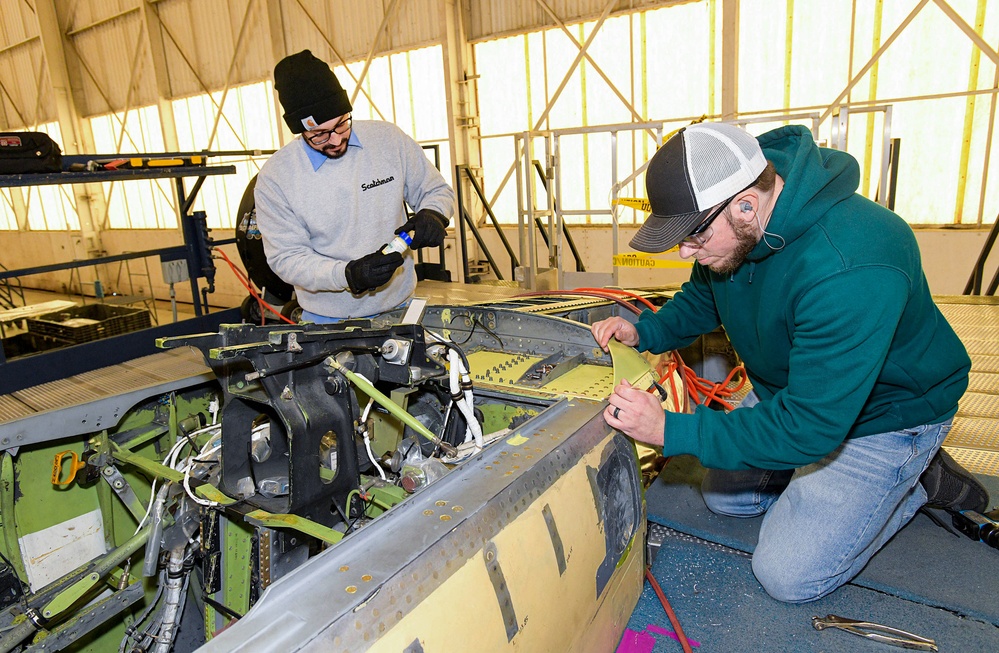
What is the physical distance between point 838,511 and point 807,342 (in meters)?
0.84

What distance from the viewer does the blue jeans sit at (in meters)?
2.16

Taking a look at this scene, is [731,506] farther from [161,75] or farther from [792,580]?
[161,75]

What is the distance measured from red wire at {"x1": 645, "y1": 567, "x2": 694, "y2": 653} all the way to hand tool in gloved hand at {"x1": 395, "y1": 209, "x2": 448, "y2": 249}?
155cm

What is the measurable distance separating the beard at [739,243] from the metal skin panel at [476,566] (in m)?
0.56

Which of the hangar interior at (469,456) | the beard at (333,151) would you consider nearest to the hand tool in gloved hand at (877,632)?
the hangar interior at (469,456)

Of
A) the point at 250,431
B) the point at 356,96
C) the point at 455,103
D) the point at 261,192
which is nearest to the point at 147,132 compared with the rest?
the point at 356,96

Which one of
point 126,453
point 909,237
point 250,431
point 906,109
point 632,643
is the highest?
point 906,109

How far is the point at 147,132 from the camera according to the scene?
47.7ft

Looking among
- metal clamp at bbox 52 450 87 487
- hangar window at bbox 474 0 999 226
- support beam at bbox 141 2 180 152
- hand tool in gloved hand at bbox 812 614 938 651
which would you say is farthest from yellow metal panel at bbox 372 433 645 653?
support beam at bbox 141 2 180 152

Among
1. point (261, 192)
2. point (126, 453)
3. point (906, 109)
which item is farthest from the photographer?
point (906, 109)

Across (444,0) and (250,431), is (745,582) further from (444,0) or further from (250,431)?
(444,0)

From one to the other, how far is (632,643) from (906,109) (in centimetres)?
744

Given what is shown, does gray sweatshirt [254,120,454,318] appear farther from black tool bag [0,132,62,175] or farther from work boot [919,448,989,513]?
black tool bag [0,132,62,175]

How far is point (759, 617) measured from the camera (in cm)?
228
